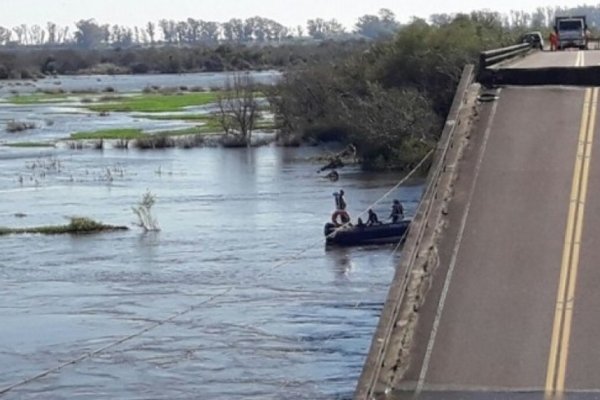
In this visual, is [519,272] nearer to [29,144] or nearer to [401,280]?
[401,280]

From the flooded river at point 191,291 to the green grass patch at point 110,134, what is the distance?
24794mm

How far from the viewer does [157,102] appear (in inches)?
5512

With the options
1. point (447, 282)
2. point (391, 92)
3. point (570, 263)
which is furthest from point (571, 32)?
point (447, 282)

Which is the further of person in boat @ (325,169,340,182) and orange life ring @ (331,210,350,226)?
person in boat @ (325,169,340,182)

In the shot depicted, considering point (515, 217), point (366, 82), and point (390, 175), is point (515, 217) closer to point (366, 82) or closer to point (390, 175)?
point (390, 175)

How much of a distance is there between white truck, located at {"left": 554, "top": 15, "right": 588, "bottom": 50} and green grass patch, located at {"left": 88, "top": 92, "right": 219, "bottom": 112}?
63710 mm

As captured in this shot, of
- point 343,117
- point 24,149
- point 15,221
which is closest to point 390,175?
point 343,117

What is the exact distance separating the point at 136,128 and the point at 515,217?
84477 millimetres

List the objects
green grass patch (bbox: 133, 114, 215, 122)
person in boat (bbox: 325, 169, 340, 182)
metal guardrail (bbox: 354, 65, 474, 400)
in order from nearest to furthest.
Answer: metal guardrail (bbox: 354, 65, 474, 400) → person in boat (bbox: 325, 169, 340, 182) → green grass patch (bbox: 133, 114, 215, 122)

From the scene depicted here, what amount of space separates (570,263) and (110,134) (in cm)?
8005

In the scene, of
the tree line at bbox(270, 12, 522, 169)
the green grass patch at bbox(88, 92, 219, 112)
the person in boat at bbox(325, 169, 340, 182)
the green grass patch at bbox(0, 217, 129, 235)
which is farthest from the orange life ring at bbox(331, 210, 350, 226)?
the green grass patch at bbox(88, 92, 219, 112)

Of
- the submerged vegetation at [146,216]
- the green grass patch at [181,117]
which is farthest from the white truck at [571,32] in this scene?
the green grass patch at [181,117]

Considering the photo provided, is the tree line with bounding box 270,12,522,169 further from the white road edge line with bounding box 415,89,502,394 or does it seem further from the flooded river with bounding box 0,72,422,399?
the white road edge line with bounding box 415,89,502,394

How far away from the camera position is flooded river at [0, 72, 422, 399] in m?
29.4
